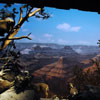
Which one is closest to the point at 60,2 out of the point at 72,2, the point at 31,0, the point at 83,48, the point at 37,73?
the point at 72,2

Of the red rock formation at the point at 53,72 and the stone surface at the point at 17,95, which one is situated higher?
the stone surface at the point at 17,95

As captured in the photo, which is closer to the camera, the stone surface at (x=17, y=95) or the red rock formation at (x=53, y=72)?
the stone surface at (x=17, y=95)

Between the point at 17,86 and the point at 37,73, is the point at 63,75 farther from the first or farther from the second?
the point at 17,86

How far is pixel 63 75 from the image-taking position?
69.9 ft

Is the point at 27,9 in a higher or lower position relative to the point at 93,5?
higher

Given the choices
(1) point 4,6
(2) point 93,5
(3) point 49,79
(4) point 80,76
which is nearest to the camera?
(2) point 93,5

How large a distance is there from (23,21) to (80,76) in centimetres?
896

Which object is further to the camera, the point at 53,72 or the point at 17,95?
the point at 53,72

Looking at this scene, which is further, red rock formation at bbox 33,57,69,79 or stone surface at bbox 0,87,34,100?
red rock formation at bbox 33,57,69,79

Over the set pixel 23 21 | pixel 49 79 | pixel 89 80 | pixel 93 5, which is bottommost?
pixel 49 79

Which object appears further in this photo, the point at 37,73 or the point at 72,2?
the point at 37,73

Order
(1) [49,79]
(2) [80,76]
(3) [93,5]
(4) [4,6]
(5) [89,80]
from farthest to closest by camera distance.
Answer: (1) [49,79]
(2) [80,76]
(5) [89,80]
(4) [4,6]
(3) [93,5]

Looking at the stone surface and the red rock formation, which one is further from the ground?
the stone surface

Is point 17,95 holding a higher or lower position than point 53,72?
higher
